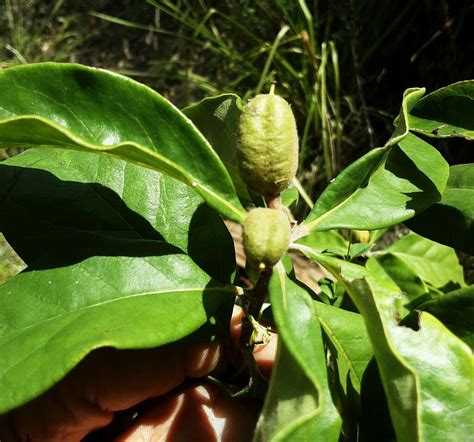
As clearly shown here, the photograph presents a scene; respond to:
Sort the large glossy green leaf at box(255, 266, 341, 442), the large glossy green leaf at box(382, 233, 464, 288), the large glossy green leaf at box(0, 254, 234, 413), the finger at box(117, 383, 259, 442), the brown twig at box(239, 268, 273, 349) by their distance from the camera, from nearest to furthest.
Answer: the large glossy green leaf at box(255, 266, 341, 442), the large glossy green leaf at box(0, 254, 234, 413), the brown twig at box(239, 268, 273, 349), the finger at box(117, 383, 259, 442), the large glossy green leaf at box(382, 233, 464, 288)

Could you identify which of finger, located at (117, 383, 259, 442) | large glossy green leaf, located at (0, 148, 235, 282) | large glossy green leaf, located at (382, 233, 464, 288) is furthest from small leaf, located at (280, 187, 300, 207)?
large glossy green leaf, located at (382, 233, 464, 288)

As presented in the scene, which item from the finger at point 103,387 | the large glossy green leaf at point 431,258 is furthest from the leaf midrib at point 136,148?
the large glossy green leaf at point 431,258

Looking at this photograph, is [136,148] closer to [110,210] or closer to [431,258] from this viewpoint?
[110,210]

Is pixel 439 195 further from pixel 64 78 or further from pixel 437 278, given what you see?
pixel 437 278

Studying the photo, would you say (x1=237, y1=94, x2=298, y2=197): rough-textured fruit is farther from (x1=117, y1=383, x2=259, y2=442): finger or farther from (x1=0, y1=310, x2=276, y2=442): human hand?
(x1=117, y1=383, x2=259, y2=442): finger

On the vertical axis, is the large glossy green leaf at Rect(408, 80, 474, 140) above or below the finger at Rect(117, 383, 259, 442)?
above
